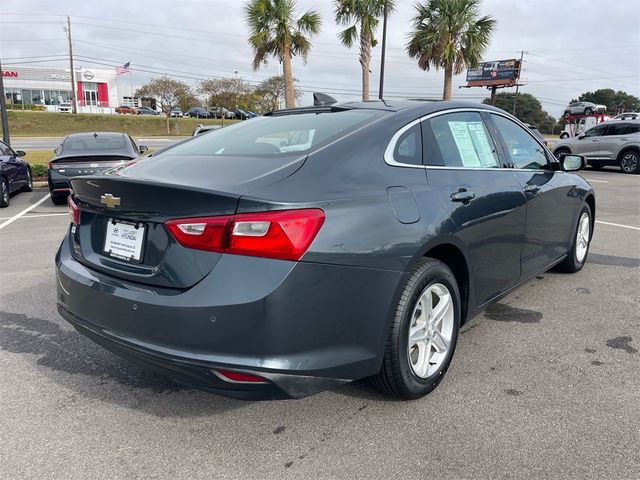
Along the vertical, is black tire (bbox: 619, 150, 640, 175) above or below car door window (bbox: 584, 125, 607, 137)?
below

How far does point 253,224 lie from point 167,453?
3.81 ft

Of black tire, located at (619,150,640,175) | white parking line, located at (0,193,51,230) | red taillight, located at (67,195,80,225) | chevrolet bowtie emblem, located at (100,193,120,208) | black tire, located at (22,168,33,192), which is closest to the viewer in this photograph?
chevrolet bowtie emblem, located at (100,193,120,208)

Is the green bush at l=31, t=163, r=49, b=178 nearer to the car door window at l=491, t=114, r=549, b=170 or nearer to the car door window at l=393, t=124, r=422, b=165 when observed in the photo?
the car door window at l=491, t=114, r=549, b=170

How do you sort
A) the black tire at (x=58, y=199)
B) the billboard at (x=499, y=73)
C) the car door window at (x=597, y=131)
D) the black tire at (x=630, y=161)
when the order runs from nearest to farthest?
the black tire at (x=58, y=199) → the black tire at (x=630, y=161) → the car door window at (x=597, y=131) → the billboard at (x=499, y=73)

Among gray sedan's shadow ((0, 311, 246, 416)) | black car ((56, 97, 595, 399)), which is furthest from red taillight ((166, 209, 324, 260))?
gray sedan's shadow ((0, 311, 246, 416))

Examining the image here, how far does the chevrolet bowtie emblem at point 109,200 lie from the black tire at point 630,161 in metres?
18.4

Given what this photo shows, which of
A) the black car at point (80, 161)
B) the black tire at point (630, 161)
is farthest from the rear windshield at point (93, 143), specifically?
the black tire at point (630, 161)

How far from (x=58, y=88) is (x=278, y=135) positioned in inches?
3294

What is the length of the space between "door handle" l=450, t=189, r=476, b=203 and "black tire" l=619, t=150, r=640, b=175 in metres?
→ 16.8

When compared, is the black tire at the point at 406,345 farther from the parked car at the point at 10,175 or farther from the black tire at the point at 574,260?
the parked car at the point at 10,175

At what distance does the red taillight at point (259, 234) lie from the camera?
213 cm

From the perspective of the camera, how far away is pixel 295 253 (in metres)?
2.14

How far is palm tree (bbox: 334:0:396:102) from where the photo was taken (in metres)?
21.4

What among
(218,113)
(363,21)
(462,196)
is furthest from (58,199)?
(218,113)
